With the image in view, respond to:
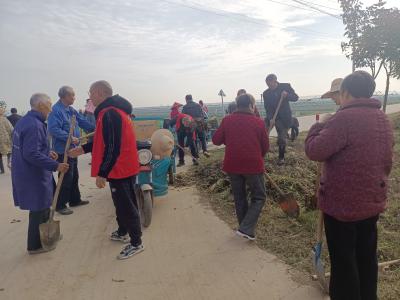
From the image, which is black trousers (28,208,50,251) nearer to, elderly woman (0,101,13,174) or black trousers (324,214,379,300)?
black trousers (324,214,379,300)

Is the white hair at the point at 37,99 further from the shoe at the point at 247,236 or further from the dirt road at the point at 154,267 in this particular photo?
the shoe at the point at 247,236

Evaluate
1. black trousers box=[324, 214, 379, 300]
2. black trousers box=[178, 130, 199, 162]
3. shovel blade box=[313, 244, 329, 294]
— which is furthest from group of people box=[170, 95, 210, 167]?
black trousers box=[324, 214, 379, 300]

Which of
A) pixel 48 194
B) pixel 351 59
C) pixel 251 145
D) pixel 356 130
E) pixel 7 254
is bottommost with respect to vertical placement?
pixel 7 254

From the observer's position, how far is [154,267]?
3.91 m

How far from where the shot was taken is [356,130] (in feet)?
8.08

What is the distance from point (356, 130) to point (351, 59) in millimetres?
14849

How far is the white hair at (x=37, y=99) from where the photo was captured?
425 centimetres

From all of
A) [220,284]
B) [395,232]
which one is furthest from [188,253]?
[395,232]

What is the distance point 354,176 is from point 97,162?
2.51 meters

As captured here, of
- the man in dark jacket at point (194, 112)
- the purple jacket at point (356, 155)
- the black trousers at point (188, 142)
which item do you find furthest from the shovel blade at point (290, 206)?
the man in dark jacket at point (194, 112)

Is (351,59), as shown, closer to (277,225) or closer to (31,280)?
(277,225)

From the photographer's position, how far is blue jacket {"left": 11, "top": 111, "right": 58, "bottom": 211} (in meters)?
4.09

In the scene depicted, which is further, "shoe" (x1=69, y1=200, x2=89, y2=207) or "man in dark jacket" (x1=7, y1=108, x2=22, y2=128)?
"man in dark jacket" (x1=7, y1=108, x2=22, y2=128)

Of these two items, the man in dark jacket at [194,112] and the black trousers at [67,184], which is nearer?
the black trousers at [67,184]
